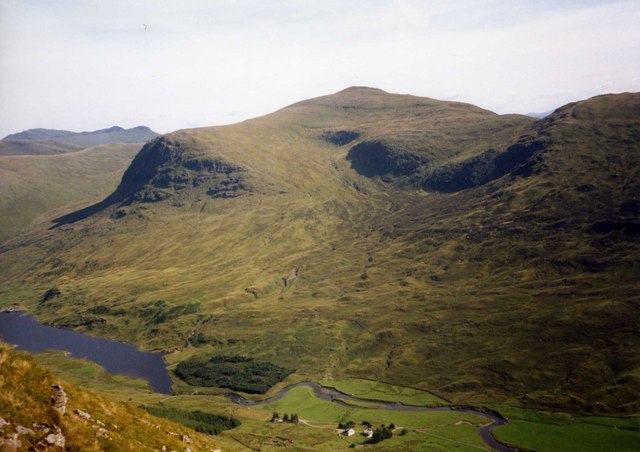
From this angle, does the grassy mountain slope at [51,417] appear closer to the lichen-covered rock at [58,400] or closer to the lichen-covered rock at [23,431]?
the lichen-covered rock at [23,431]

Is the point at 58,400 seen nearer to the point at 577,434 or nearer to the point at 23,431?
the point at 23,431

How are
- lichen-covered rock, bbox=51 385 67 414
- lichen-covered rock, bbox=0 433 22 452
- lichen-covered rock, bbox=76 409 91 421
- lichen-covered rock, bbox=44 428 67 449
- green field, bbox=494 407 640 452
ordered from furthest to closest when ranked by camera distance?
green field, bbox=494 407 640 452
lichen-covered rock, bbox=76 409 91 421
lichen-covered rock, bbox=51 385 67 414
lichen-covered rock, bbox=44 428 67 449
lichen-covered rock, bbox=0 433 22 452

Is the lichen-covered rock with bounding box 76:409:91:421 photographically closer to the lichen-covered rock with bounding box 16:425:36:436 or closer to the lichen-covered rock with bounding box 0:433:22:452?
the lichen-covered rock with bounding box 16:425:36:436

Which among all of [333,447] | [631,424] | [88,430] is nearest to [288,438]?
[333,447]

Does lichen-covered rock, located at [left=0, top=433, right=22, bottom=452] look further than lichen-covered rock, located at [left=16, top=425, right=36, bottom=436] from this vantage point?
No

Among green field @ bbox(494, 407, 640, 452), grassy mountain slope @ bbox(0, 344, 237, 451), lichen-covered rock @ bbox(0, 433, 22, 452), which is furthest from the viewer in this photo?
green field @ bbox(494, 407, 640, 452)

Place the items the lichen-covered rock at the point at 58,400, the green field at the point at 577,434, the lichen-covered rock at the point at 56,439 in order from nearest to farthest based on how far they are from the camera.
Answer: the lichen-covered rock at the point at 56,439, the lichen-covered rock at the point at 58,400, the green field at the point at 577,434

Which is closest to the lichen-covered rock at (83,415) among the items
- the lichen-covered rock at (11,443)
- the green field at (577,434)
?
the lichen-covered rock at (11,443)

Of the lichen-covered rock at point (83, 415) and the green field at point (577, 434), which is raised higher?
the lichen-covered rock at point (83, 415)

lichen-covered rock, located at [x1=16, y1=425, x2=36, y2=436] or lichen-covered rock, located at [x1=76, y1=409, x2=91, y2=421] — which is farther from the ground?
lichen-covered rock, located at [x1=16, y1=425, x2=36, y2=436]

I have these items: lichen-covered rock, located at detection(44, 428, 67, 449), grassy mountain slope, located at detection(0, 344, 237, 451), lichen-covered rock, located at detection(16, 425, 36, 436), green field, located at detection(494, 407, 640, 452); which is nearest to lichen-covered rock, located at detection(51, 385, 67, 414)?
grassy mountain slope, located at detection(0, 344, 237, 451)
